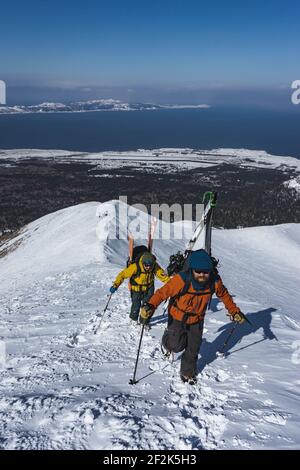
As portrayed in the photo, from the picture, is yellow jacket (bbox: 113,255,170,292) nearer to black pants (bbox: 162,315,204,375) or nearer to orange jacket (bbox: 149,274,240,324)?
black pants (bbox: 162,315,204,375)

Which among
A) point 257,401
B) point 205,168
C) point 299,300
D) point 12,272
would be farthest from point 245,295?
point 205,168

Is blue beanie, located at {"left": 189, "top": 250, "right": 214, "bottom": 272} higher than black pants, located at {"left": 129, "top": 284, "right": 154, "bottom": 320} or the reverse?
higher

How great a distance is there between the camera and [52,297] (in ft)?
43.8

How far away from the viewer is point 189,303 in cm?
615

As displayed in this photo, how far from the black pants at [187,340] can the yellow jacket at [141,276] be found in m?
2.54

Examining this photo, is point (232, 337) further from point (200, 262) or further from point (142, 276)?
point (200, 262)

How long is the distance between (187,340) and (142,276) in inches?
111

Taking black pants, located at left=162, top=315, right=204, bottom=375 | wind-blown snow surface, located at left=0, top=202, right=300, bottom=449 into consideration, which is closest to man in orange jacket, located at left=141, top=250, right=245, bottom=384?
black pants, located at left=162, top=315, right=204, bottom=375

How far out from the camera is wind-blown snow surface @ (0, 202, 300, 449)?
507cm

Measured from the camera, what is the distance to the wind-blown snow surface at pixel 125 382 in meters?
5.07

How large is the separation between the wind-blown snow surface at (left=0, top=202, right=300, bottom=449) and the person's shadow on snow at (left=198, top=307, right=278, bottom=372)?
0.03 m

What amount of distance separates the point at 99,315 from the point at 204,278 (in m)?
5.25

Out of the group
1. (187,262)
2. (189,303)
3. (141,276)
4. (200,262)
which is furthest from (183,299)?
(141,276)
